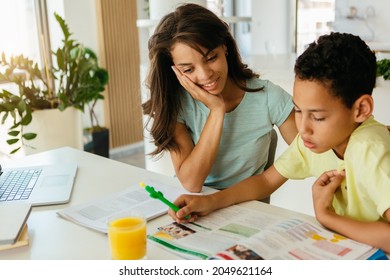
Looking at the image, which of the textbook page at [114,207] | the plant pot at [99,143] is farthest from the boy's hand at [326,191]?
the plant pot at [99,143]

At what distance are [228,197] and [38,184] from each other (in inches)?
23.0

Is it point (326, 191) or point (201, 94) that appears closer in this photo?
point (326, 191)

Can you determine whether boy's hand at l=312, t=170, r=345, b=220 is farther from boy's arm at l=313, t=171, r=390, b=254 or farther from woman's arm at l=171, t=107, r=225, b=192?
woman's arm at l=171, t=107, r=225, b=192

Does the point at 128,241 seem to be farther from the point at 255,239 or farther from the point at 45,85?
the point at 45,85

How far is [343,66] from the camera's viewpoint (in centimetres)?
83

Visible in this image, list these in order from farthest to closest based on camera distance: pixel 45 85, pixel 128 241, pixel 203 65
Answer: pixel 45 85 → pixel 203 65 → pixel 128 241

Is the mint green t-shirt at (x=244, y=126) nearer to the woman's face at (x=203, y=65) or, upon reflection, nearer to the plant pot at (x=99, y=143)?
the woman's face at (x=203, y=65)

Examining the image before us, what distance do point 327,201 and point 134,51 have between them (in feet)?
10.1

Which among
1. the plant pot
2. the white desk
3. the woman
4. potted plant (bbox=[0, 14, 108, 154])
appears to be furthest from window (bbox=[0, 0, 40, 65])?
the woman

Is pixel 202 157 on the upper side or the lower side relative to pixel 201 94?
lower

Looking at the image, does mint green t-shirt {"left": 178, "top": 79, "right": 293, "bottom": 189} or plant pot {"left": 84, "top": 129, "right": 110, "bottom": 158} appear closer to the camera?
mint green t-shirt {"left": 178, "top": 79, "right": 293, "bottom": 189}

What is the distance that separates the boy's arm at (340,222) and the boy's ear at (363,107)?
0.13 meters

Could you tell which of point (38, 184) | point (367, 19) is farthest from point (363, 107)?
point (367, 19)

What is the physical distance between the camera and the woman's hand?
122 centimetres
